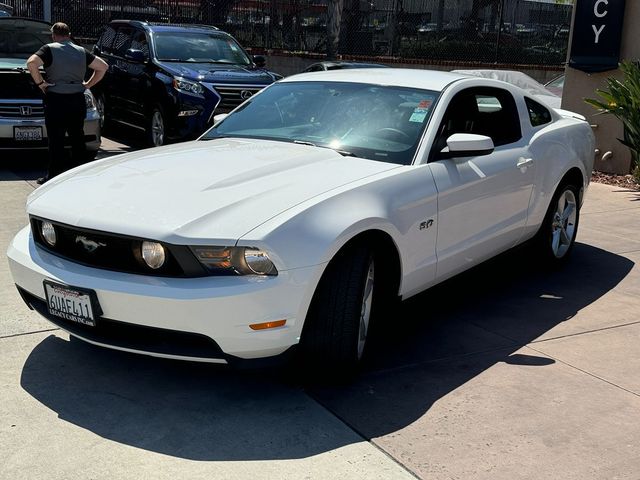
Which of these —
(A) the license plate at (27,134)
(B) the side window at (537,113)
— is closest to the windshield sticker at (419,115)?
(B) the side window at (537,113)

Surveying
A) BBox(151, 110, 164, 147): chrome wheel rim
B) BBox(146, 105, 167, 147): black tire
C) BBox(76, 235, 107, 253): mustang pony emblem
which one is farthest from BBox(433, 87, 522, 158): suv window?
BBox(151, 110, 164, 147): chrome wheel rim

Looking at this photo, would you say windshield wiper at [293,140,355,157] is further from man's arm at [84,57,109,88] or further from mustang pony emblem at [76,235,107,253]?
man's arm at [84,57,109,88]

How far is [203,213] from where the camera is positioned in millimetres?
3932

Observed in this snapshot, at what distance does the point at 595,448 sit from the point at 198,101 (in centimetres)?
783

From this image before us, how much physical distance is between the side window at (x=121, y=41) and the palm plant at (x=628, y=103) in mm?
6408

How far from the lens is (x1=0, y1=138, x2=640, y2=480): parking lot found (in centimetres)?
357

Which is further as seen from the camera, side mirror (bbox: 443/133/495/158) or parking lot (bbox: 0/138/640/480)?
side mirror (bbox: 443/133/495/158)

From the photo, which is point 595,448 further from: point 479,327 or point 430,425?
point 479,327

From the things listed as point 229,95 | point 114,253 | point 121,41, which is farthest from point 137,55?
point 114,253

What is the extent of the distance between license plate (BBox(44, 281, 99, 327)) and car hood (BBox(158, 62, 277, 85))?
7.12m

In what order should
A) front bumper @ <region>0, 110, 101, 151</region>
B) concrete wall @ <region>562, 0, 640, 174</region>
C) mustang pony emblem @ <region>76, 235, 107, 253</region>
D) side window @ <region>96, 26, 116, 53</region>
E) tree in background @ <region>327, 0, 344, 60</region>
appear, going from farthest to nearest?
tree in background @ <region>327, 0, 344, 60</region> → side window @ <region>96, 26, 116, 53</region> → concrete wall @ <region>562, 0, 640, 174</region> → front bumper @ <region>0, 110, 101, 151</region> → mustang pony emblem @ <region>76, 235, 107, 253</region>

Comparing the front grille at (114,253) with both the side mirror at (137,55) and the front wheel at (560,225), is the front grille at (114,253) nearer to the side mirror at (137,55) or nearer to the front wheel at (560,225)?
the front wheel at (560,225)

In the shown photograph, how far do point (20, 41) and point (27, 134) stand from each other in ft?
6.96

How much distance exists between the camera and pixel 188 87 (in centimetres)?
1077
